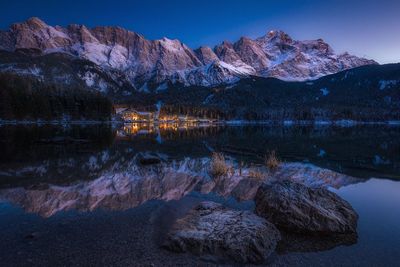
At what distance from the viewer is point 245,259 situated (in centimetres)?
959

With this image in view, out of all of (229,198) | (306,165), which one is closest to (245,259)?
(229,198)

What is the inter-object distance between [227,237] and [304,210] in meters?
4.30

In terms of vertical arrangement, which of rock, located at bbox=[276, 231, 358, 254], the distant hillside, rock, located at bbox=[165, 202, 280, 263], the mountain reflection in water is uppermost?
the distant hillside

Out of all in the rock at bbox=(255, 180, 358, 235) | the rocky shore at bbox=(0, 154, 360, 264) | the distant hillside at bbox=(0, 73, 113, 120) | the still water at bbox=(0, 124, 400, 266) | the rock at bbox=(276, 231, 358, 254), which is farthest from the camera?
the distant hillside at bbox=(0, 73, 113, 120)

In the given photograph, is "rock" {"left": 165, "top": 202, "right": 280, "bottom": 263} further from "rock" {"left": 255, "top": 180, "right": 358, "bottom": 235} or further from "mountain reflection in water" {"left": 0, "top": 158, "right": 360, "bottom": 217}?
"mountain reflection in water" {"left": 0, "top": 158, "right": 360, "bottom": 217}

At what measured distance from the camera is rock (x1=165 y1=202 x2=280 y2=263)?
32.2 feet

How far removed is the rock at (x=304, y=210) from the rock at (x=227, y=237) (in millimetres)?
1260

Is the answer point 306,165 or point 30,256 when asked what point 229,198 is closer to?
point 30,256

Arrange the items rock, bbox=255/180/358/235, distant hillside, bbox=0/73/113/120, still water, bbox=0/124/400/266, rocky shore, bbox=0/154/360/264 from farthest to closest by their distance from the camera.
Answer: distant hillside, bbox=0/73/113/120
rock, bbox=255/180/358/235
rocky shore, bbox=0/154/360/264
still water, bbox=0/124/400/266

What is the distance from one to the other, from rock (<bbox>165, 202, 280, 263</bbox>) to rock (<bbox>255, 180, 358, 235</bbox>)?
4.13 feet

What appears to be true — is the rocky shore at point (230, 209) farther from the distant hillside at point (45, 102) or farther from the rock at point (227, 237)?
the distant hillside at point (45, 102)

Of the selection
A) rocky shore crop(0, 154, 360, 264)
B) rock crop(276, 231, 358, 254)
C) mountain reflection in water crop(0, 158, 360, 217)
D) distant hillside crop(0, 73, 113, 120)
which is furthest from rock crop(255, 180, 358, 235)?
distant hillside crop(0, 73, 113, 120)

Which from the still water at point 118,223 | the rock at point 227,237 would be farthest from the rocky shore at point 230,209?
the still water at point 118,223

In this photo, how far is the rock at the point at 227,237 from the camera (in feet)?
→ 32.2
